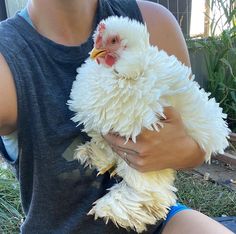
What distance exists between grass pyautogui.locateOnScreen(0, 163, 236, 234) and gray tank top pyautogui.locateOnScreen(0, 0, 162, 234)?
1029 mm

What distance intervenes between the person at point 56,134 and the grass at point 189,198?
1037 millimetres

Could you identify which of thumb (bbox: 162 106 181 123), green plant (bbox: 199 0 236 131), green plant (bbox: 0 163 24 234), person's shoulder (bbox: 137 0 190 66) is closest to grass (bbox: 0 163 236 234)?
green plant (bbox: 0 163 24 234)

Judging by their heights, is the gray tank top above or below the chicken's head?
below

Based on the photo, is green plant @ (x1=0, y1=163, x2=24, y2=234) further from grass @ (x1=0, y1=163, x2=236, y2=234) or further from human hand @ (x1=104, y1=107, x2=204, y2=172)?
human hand @ (x1=104, y1=107, x2=204, y2=172)

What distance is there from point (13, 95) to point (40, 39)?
14 centimetres

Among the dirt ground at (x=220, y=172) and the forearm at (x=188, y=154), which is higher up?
the forearm at (x=188, y=154)

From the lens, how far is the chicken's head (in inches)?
31.5

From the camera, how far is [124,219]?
2.77 feet

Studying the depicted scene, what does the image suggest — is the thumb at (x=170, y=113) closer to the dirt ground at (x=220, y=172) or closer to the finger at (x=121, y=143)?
the finger at (x=121, y=143)

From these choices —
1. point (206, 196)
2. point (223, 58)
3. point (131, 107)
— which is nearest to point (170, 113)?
point (131, 107)

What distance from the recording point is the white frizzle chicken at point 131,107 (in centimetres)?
79

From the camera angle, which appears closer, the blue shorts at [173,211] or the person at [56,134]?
the person at [56,134]

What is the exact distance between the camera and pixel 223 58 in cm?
284

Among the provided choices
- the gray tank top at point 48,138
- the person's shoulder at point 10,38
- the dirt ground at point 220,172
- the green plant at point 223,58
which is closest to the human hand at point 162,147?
the gray tank top at point 48,138
